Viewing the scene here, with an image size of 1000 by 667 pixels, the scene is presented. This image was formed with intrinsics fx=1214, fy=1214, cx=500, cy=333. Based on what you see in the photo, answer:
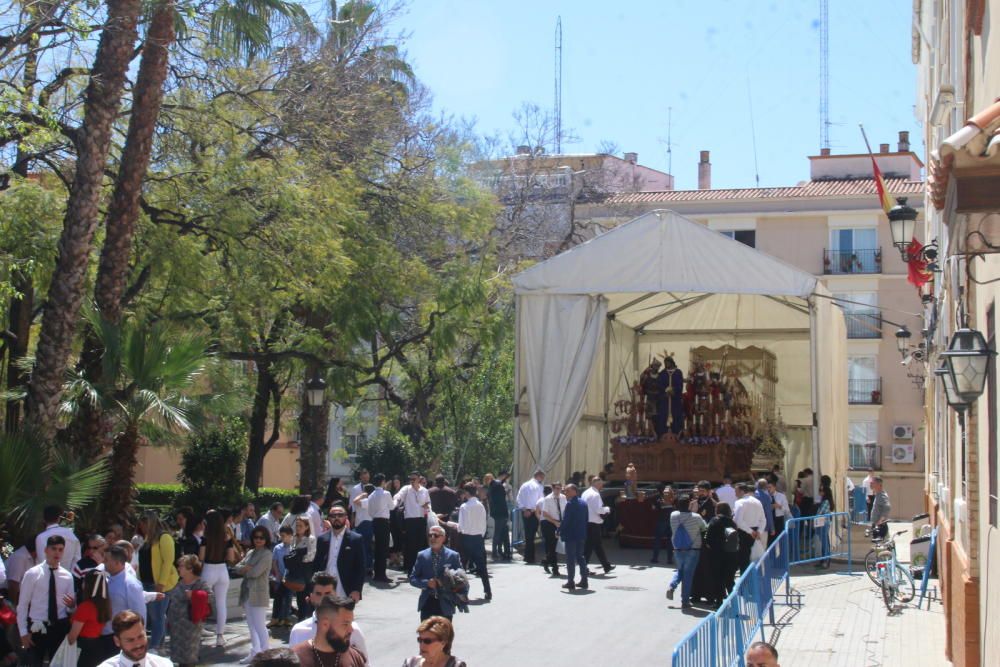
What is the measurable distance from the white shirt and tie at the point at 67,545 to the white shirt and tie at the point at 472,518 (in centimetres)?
661

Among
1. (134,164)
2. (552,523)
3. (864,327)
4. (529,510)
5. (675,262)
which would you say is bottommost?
(552,523)

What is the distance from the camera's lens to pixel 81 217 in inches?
596

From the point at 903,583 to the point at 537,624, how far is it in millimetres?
6188

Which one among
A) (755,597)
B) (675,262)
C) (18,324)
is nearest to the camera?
(755,597)

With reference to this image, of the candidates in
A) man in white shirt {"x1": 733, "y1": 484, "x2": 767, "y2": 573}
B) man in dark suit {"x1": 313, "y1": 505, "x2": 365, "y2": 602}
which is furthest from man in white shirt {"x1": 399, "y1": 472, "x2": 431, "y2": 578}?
man in dark suit {"x1": 313, "y1": 505, "x2": 365, "y2": 602}

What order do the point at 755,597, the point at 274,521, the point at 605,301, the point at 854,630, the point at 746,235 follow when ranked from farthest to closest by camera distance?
the point at 746,235 → the point at 605,301 → the point at 274,521 → the point at 854,630 → the point at 755,597

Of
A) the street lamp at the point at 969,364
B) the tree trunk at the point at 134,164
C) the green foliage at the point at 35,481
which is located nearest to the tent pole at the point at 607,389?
the tree trunk at the point at 134,164

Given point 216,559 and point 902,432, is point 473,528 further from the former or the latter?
point 902,432

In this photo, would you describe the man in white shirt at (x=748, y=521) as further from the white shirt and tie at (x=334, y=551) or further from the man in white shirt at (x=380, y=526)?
the white shirt and tie at (x=334, y=551)

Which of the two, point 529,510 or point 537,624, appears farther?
point 529,510

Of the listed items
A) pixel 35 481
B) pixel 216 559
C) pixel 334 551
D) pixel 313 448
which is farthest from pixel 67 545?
pixel 313 448

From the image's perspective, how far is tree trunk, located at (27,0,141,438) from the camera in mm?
14688

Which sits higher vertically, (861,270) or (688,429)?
(861,270)

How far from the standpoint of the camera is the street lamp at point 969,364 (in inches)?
309
